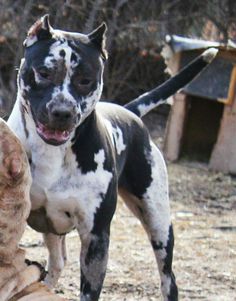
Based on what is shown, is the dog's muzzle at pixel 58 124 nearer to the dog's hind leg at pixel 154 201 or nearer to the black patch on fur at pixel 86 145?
the black patch on fur at pixel 86 145

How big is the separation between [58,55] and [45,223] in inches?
34.8

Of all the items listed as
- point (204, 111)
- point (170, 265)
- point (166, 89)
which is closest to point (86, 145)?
point (170, 265)

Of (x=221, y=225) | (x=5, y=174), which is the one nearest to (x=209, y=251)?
(x=221, y=225)

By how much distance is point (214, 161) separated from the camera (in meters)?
10.2

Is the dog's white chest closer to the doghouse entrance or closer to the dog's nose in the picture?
the dog's nose

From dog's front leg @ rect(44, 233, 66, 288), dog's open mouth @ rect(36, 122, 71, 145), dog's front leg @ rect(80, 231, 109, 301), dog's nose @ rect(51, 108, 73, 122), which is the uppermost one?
dog's nose @ rect(51, 108, 73, 122)

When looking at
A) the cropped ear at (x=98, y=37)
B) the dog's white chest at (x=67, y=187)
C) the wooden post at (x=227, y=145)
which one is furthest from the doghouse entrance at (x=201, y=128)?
the cropped ear at (x=98, y=37)

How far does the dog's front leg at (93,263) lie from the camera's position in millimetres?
4352

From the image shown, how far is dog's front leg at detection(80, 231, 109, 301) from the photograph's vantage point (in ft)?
14.3

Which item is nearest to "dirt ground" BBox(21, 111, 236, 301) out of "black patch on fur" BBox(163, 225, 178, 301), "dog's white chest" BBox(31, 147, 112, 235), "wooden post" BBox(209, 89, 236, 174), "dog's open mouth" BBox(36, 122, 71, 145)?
"black patch on fur" BBox(163, 225, 178, 301)

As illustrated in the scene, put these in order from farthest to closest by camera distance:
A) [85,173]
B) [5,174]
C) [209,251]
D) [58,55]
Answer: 1. [209,251]
2. [85,173]
3. [58,55]
4. [5,174]

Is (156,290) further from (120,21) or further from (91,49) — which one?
(120,21)

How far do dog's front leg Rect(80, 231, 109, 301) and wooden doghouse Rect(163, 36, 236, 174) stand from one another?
4.94 metres

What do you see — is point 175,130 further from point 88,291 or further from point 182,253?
point 88,291
